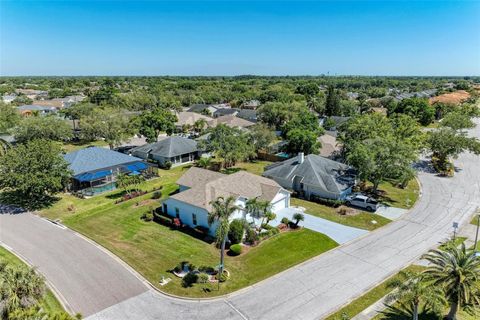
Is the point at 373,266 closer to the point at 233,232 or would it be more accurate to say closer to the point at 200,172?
the point at 233,232

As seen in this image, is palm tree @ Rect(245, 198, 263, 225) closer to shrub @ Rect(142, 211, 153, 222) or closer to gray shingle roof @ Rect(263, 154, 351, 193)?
shrub @ Rect(142, 211, 153, 222)

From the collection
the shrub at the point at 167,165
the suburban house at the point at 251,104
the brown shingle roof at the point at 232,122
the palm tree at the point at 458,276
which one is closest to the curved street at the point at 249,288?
the palm tree at the point at 458,276

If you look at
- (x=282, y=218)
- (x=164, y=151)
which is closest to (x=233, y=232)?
(x=282, y=218)

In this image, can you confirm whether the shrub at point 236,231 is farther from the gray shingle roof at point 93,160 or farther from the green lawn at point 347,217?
the gray shingle roof at point 93,160

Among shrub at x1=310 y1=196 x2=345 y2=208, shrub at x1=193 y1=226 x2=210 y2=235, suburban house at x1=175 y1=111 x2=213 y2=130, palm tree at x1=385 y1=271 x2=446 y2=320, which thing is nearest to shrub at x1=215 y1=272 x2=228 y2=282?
shrub at x1=193 y1=226 x2=210 y2=235

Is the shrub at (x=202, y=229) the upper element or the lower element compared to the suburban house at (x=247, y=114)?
lower

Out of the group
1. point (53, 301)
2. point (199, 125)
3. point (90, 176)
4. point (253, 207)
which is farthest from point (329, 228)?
point (199, 125)
